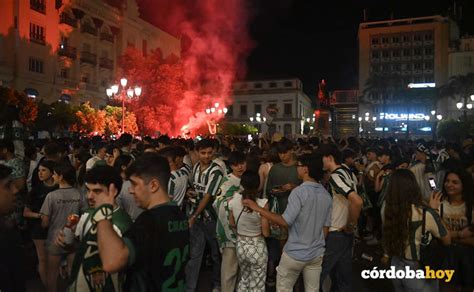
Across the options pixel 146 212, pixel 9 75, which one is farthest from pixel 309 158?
pixel 9 75

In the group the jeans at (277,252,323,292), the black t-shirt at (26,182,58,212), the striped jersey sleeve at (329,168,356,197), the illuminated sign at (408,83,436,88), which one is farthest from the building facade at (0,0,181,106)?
the illuminated sign at (408,83,436,88)

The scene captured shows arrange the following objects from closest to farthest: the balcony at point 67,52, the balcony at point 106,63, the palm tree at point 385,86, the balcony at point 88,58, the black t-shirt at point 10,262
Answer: the black t-shirt at point 10,262 < the balcony at point 67,52 < the balcony at point 88,58 < the balcony at point 106,63 < the palm tree at point 385,86

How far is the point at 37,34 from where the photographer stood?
31828 millimetres

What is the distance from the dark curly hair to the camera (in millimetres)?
3673

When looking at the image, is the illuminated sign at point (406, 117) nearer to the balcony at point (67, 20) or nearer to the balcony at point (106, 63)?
the balcony at point (106, 63)

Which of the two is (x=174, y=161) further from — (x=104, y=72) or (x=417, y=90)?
(x=417, y=90)

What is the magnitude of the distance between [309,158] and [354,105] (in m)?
67.2

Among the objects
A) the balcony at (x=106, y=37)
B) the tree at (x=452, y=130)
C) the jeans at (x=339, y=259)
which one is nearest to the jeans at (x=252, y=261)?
the jeans at (x=339, y=259)

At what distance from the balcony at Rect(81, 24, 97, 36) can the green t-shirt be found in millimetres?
37846

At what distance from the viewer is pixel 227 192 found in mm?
5270

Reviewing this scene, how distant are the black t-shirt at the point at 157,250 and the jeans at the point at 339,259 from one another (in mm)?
2555

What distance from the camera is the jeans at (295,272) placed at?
4227mm

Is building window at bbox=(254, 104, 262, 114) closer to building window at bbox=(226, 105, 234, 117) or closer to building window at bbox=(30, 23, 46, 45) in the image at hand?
building window at bbox=(226, 105, 234, 117)

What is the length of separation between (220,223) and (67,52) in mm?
33650
